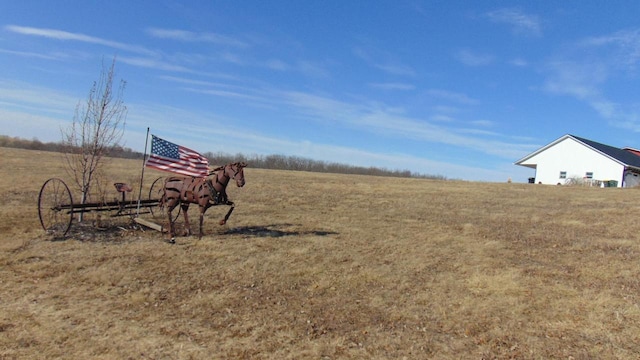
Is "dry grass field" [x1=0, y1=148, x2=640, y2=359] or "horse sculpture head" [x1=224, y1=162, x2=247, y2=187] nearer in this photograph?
"dry grass field" [x1=0, y1=148, x2=640, y2=359]

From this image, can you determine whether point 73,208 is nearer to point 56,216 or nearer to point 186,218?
point 56,216

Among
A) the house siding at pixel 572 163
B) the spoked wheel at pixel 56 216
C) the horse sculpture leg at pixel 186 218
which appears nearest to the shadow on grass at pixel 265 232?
the horse sculpture leg at pixel 186 218

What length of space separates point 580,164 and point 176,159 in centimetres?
4406

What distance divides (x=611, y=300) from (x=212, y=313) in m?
6.74

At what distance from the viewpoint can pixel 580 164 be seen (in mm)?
42625

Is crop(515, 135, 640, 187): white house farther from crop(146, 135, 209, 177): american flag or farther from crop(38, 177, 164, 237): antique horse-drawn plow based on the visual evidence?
crop(38, 177, 164, 237): antique horse-drawn plow

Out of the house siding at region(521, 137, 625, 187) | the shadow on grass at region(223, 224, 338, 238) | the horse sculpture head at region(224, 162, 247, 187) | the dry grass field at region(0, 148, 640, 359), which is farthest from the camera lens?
the house siding at region(521, 137, 625, 187)

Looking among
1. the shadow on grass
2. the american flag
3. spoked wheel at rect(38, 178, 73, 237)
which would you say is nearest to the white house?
the shadow on grass

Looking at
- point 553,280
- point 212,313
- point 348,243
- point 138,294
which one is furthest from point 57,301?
point 553,280

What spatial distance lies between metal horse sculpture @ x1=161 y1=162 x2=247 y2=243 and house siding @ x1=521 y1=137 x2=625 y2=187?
41885 millimetres

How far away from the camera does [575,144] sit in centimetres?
4316

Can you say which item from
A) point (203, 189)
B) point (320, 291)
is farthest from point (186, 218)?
point (320, 291)

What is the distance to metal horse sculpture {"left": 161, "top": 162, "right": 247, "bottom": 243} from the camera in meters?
10.3

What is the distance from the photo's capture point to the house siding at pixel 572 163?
40438mm
